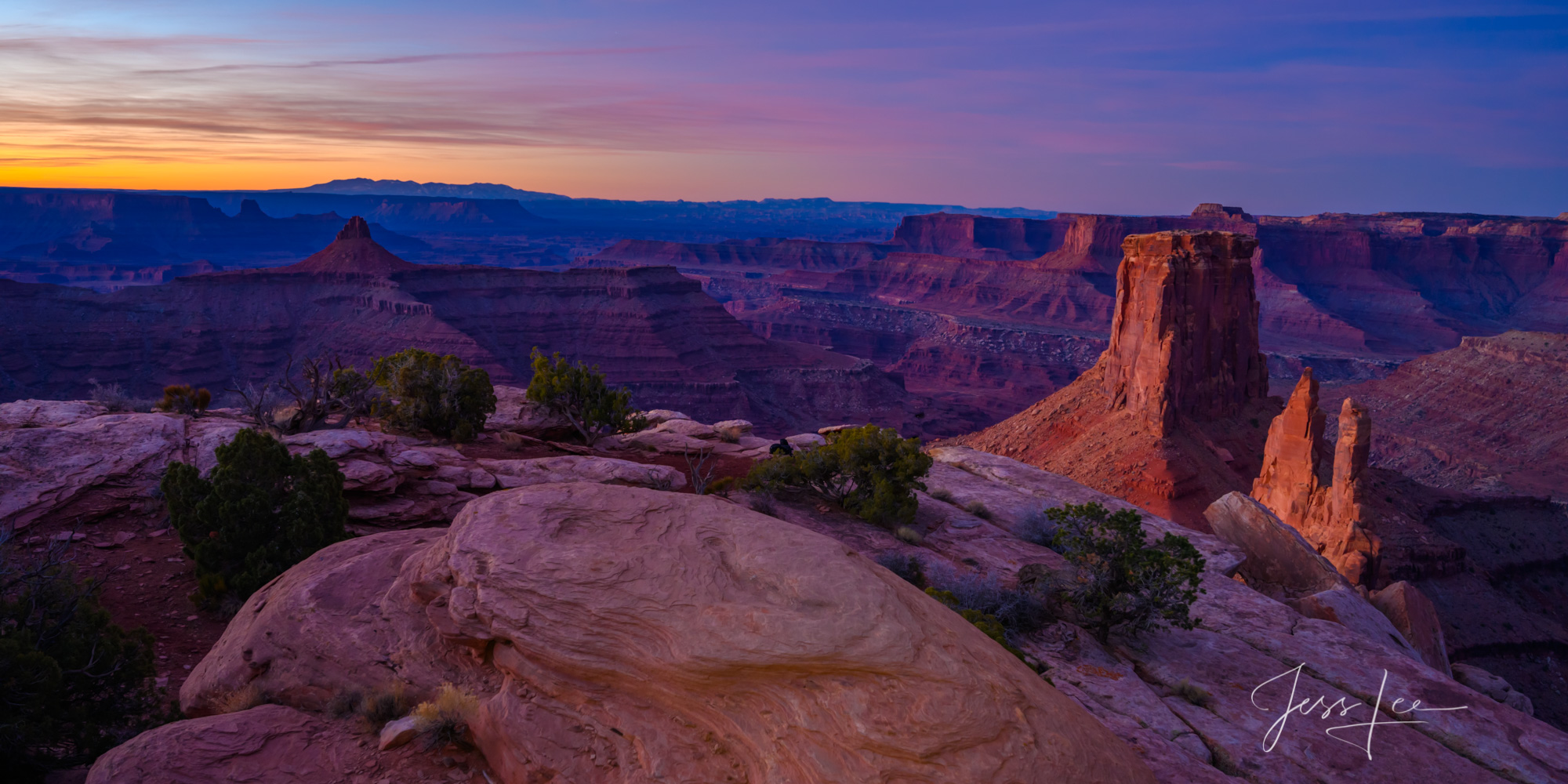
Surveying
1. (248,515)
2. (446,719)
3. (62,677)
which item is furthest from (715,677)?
(248,515)

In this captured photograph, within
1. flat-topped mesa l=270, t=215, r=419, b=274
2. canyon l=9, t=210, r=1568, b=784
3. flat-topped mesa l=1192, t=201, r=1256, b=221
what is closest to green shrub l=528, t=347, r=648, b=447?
canyon l=9, t=210, r=1568, b=784

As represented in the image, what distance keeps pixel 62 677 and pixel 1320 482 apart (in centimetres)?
3998

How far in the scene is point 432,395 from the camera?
19.0 meters

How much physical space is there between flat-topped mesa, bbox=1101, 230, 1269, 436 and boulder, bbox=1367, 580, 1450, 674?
23.1 m

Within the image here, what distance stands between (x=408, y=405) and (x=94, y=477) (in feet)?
20.4

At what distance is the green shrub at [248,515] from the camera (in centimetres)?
1122

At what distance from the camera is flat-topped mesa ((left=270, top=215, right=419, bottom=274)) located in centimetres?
9938

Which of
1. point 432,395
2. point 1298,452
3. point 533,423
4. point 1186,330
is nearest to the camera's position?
point 432,395

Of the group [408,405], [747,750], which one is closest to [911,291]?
[408,405]

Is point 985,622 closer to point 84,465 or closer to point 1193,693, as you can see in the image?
point 1193,693

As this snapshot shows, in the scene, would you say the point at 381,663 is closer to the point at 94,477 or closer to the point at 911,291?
the point at 94,477

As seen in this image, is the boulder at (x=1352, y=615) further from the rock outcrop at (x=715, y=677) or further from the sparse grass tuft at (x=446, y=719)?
the sparse grass tuft at (x=446, y=719)

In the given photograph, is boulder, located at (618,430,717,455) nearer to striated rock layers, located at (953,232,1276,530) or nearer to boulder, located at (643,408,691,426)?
boulder, located at (643,408,691,426)

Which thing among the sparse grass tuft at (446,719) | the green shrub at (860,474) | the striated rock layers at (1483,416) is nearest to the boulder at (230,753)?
the sparse grass tuft at (446,719)
